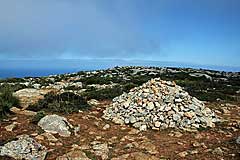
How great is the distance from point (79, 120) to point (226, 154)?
610cm

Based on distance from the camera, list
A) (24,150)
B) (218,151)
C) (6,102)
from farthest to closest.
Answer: (6,102), (218,151), (24,150)

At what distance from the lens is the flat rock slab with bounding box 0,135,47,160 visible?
33.9 feet

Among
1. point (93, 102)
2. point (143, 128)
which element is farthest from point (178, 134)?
point (93, 102)

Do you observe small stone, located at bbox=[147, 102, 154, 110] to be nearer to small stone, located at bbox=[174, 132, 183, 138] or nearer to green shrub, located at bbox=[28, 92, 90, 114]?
small stone, located at bbox=[174, 132, 183, 138]

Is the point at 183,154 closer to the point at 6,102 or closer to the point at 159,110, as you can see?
the point at 159,110

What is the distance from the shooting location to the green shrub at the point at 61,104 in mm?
15445

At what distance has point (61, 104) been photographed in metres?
16.1

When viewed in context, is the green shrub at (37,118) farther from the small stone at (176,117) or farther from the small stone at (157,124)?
the small stone at (176,117)

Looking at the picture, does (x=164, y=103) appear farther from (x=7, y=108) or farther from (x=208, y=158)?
(x=7, y=108)

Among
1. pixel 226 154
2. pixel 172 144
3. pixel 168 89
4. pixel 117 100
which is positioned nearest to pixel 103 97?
pixel 117 100

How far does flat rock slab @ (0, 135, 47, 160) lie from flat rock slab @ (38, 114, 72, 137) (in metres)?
1.56

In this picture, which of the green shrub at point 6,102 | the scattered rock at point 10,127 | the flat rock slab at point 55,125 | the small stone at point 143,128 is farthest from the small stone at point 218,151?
the green shrub at point 6,102

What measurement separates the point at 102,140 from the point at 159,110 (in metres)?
3.19

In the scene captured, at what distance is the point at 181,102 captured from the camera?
48.6ft
